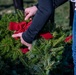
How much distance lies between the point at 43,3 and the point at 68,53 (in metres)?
0.72

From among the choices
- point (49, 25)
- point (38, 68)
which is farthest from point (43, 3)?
point (49, 25)

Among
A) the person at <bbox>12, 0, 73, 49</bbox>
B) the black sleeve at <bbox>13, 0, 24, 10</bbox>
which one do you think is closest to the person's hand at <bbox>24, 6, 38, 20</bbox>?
the person at <bbox>12, 0, 73, 49</bbox>

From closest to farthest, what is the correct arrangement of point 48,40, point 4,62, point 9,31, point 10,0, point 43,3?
point 43,3 < point 4,62 < point 48,40 < point 9,31 < point 10,0

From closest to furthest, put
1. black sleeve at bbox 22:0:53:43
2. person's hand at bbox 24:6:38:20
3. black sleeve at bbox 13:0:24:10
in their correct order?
black sleeve at bbox 22:0:53:43 < person's hand at bbox 24:6:38:20 < black sleeve at bbox 13:0:24:10

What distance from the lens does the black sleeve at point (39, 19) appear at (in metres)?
2.86

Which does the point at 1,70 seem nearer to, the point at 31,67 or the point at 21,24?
the point at 31,67

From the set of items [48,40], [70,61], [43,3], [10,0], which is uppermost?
[43,3]

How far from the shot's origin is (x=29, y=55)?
3148 mm

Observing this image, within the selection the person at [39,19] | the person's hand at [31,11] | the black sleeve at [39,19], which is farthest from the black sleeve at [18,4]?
the black sleeve at [39,19]

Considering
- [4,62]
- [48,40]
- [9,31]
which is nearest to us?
[4,62]

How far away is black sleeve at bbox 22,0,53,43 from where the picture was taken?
9.39ft

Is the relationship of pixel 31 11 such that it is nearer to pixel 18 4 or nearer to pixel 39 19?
pixel 39 19

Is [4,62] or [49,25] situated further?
[49,25]

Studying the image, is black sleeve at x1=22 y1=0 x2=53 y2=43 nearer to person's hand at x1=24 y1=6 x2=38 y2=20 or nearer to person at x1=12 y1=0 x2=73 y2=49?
person at x1=12 y1=0 x2=73 y2=49
